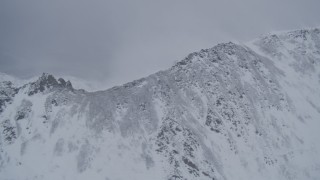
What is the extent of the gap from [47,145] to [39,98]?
20.1 m

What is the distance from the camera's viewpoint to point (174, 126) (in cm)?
13450

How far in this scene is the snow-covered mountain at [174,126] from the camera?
12362cm

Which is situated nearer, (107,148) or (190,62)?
(107,148)

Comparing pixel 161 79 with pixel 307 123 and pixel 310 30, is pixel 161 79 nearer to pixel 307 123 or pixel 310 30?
pixel 307 123

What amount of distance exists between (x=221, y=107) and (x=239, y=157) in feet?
67.2

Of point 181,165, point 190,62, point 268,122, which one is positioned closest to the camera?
point 181,165

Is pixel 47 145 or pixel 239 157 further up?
pixel 47 145

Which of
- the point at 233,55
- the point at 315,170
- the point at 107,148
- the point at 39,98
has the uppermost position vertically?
the point at 233,55

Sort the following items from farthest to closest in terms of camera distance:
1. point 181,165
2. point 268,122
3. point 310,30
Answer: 1. point 310,30
2. point 268,122
3. point 181,165

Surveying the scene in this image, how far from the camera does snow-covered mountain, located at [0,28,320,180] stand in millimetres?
123625


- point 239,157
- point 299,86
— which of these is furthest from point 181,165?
point 299,86

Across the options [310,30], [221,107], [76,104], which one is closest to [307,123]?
[221,107]

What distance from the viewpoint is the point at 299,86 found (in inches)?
6506

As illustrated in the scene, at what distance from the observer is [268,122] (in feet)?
479
